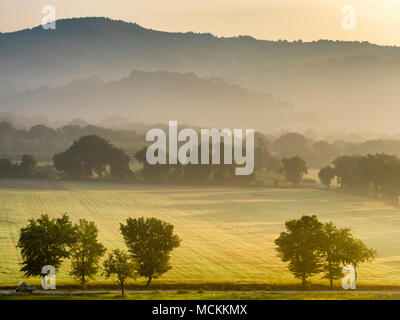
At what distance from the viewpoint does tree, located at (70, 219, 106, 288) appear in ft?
128

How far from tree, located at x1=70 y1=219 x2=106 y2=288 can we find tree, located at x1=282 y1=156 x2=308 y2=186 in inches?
2905

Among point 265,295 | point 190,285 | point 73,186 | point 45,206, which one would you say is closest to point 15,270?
point 190,285

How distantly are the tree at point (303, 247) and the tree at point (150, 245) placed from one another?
8.97 meters

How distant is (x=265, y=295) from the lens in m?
36.0

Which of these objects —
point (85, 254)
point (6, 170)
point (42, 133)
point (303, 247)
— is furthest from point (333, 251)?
point (42, 133)

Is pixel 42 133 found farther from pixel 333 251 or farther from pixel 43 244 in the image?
pixel 333 251

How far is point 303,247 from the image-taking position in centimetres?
4306

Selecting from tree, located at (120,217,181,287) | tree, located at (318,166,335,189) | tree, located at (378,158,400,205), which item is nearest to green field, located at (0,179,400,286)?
tree, located at (120,217,181,287)

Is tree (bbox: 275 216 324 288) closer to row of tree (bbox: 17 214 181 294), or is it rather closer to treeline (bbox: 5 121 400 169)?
row of tree (bbox: 17 214 181 294)

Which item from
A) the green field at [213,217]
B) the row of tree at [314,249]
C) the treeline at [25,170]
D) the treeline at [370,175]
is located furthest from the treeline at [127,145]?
the row of tree at [314,249]

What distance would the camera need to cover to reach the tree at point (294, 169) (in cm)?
10950

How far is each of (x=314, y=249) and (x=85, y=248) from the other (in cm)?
1746
